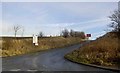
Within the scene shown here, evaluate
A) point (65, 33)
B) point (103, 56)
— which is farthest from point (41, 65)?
point (65, 33)

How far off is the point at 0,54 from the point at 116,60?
74.4ft

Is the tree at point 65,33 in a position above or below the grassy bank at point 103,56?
above

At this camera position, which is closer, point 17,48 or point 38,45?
point 17,48

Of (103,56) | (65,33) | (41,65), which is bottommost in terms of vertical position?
(41,65)

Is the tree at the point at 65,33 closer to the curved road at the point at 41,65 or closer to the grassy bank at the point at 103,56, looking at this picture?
the grassy bank at the point at 103,56

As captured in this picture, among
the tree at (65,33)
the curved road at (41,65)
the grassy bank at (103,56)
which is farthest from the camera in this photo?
the tree at (65,33)

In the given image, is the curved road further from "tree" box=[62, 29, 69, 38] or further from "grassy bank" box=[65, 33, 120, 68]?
"tree" box=[62, 29, 69, 38]

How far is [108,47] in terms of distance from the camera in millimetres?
33156

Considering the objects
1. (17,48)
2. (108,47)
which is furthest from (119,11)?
(17,48)

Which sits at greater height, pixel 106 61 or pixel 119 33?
pixel 119 33

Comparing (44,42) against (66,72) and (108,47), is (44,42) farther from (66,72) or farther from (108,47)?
(66,72)

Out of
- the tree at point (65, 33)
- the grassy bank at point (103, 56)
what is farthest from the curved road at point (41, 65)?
the tree at point (65, 33)

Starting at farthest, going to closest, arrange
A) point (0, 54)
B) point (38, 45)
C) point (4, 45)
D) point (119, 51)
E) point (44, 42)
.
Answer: point (44, 42) → point (38, 45) → point (4, 45) → point (0, 54) → point (119, 51)

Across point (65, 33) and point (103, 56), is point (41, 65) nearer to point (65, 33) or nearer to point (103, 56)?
point (103, 56)
